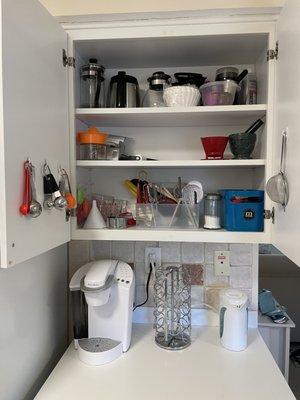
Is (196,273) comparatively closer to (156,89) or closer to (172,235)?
(172,235)

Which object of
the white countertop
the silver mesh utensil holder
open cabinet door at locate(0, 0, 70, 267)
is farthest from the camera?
the silver mesh utensil holder

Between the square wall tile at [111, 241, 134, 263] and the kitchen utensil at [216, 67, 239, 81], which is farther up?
the kitchen utensil at [216, 67, 239, 81]

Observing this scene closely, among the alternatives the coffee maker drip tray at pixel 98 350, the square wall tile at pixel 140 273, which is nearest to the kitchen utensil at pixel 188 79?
the square wall tile at pixel 140 273

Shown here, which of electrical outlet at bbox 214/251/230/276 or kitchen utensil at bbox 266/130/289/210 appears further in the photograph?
electrical outlet at bbox 214/251/230/276

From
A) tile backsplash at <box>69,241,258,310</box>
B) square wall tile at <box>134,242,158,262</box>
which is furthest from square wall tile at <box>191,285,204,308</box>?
square wall tile at <box>134,242,158,262</box>

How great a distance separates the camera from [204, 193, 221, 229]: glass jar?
1176 millimetres

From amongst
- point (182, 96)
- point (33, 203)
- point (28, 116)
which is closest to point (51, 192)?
point (33, 203)

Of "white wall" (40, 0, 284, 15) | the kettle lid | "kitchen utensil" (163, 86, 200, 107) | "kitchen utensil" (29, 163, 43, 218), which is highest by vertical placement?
"white wall" (40, 0, 284, 15)

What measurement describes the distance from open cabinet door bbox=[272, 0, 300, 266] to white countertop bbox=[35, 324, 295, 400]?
1.42 ft

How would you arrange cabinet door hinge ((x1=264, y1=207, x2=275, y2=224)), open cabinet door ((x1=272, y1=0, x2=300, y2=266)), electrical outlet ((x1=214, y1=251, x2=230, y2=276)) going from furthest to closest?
1. electrical outlet ((x1=214, y1=251, x2=230, y2=276))
2. cabinet door hinge ((x1=264, y1=207, x2=275, y2=224))
3. open cabinet door ((x1=272, y1=0, x2=300, y2=266))

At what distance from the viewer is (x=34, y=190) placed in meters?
0.82

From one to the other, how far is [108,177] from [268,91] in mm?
724

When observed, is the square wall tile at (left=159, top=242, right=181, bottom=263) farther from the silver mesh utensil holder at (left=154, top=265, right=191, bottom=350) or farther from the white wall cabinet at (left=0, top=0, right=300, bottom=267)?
the white wall cabinet at (left=0, top=0, right=300, bottom=267)

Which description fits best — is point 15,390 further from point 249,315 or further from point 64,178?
point 249,315
